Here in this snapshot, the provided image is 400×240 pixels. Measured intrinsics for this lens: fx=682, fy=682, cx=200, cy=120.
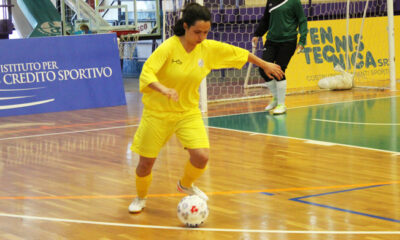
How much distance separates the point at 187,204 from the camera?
179 inches

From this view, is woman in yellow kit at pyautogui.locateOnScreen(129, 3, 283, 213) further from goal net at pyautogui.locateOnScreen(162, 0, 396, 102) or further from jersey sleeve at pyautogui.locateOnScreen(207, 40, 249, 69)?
goal net at pyautogui.locateOnScreen(162, 0, 396, 102)

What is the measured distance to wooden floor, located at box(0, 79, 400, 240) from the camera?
450 centimetres

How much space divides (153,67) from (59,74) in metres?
7.16

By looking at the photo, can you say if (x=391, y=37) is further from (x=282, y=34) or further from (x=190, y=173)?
A: (x=190, y=173)

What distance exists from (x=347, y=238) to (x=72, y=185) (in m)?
2.79

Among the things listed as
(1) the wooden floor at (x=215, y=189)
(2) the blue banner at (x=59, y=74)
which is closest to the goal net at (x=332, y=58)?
(2) the blue banner at (x=59, y=74)

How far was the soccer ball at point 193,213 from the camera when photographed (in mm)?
4512

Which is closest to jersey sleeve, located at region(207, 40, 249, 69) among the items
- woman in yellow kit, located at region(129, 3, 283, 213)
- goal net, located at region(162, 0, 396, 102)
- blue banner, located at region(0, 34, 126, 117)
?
woman in yellow kit, located at region(129, 3, 283, 213)

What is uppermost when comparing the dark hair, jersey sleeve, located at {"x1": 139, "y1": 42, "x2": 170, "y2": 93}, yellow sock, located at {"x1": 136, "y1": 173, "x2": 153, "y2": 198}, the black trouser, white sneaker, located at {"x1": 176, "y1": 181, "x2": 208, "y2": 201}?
the dark hair

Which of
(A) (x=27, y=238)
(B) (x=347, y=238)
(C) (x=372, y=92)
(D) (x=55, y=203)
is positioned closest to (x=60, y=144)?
(D) (x=55, y=203)

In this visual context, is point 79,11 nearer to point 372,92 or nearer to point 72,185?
point 372,92

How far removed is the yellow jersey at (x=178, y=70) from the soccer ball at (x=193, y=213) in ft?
2.21

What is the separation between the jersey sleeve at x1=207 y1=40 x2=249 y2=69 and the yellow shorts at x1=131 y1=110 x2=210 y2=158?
426 mm

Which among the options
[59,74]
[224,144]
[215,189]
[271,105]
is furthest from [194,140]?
[59,74]
